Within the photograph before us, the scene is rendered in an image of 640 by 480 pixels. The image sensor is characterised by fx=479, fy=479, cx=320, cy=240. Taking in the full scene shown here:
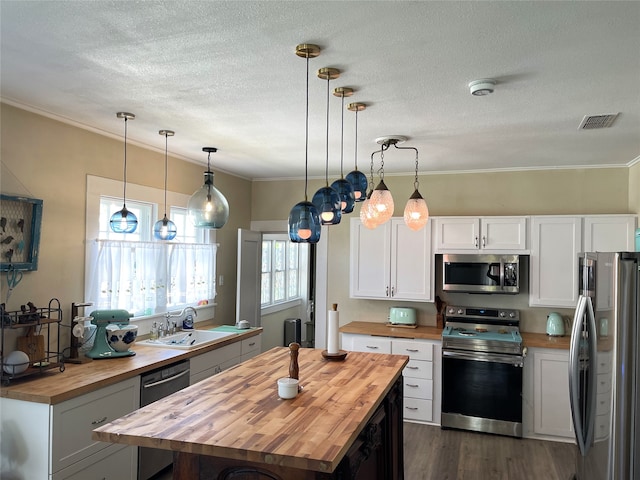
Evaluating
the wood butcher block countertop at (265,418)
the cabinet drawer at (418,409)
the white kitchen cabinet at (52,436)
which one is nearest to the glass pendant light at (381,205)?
the wood butcher block countertop at (265,418)

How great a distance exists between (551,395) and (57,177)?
4.35 metres

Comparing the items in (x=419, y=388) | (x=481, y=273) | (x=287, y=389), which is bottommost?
(x=419, y=388)

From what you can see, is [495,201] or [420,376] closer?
[420,376]

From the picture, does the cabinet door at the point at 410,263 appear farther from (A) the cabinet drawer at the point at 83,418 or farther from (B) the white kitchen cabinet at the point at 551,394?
(A) the cabinet drawer at the point at 83,418

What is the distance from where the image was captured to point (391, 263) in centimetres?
A: 495

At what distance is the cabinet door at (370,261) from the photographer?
4.97 m

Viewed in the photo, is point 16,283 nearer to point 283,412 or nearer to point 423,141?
point 283,412

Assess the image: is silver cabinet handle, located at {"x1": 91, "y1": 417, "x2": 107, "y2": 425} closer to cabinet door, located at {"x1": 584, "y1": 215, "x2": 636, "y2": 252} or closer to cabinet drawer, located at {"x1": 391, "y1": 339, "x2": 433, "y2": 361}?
cabinet drawer, located at {"x1": 391, "y1": 339, "x2": 433, "y2": 361}

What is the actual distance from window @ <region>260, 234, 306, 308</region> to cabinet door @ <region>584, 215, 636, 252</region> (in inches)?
158

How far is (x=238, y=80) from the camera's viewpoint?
2467mm

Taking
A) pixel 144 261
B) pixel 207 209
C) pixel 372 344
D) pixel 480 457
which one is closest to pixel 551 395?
pixel 480 457

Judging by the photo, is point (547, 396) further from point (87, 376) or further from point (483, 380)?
point (87, 376)

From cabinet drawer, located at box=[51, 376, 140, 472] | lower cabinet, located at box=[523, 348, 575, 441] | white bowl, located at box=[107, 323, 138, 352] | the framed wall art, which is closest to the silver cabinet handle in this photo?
cabinet drawer, located at box=[51, 376, 140, 472]

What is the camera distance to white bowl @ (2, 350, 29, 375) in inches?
105
